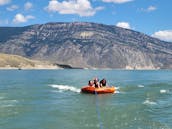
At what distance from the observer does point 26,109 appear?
4891 centimetres

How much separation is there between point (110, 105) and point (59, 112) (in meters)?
9.76

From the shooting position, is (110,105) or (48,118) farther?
(110,105)

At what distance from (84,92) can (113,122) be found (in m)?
30.8

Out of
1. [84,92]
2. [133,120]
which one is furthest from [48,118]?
[84,92]

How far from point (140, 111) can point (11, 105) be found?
55.1ft

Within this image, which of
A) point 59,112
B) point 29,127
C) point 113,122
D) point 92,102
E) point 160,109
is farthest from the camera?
point 92,102

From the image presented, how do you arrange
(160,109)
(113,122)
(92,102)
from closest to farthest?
(113,122), (160,109), (92,102)

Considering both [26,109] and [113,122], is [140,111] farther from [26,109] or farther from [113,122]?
[26,109]

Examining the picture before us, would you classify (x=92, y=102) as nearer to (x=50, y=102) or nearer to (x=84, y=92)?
(x=50, y=102)

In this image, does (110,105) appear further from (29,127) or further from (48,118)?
(29,127)

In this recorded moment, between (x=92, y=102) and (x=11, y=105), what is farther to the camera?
(x=92, y=102)

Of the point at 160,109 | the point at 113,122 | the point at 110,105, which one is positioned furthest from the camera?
the point at 110,105

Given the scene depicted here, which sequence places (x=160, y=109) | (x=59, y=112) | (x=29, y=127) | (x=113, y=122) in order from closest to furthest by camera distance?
(x=29, y=127)
(x=113, y=122)
(x=59, y=112)
(x=160, y=109)

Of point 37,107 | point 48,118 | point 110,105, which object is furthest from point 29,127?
point 110,105
